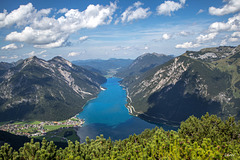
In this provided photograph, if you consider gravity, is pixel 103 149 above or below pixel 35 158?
below

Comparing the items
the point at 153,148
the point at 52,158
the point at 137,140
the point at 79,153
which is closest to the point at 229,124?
the point at 137,140

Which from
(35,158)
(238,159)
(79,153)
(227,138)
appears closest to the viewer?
(238,159)

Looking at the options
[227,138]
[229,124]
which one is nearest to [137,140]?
[227,138]

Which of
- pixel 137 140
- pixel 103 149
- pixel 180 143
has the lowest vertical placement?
pixel 137 140

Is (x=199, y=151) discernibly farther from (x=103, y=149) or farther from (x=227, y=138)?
(x=227, y=138)

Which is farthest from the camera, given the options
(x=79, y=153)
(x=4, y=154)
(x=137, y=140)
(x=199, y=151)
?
(x=137, y=140)

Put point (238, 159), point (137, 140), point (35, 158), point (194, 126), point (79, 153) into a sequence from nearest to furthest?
point (238, 159)
point (35, 158)
point (79, 153)
point (137, 140)
point (194, 126)

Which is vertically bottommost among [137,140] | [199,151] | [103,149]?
[137,140]

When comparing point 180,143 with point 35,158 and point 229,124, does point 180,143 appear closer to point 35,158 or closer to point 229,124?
point 35,158

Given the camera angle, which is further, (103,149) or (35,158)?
(103,149)
